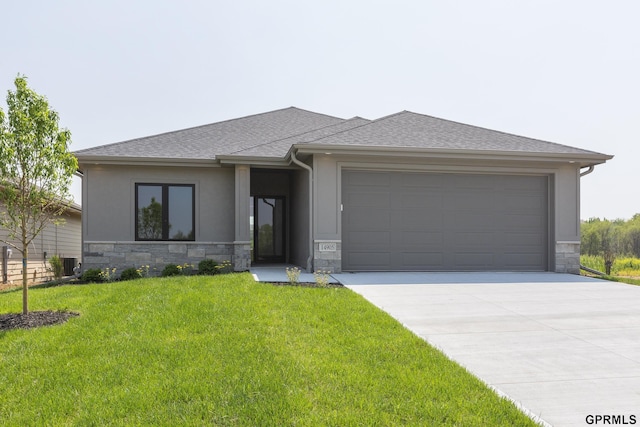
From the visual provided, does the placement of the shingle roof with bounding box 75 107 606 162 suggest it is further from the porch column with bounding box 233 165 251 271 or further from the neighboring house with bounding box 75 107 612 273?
the porch column with bounding box 233 165 251 271

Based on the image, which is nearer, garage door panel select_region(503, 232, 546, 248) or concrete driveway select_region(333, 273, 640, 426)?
concrete driveway select_region(333, 273, 640, 426)

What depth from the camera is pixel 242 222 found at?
37.8 ft

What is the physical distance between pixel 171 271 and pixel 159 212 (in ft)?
5.59

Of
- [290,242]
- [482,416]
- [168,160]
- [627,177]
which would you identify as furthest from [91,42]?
[627,177]

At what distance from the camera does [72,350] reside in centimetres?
441

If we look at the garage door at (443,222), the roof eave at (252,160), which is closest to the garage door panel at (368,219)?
the garage door at (443,222)

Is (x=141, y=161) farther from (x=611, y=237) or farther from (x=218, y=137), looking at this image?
(x=611, y=237)

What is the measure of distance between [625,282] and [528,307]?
4984mm

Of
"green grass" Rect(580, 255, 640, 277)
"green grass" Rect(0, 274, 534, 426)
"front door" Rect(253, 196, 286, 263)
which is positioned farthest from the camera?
"green grass" Rect(580, 255, 640, 277)

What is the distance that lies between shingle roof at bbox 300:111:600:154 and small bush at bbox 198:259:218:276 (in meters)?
4.19

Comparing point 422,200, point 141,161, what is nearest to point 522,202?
point 422,200

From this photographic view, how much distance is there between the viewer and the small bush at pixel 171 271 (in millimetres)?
11148

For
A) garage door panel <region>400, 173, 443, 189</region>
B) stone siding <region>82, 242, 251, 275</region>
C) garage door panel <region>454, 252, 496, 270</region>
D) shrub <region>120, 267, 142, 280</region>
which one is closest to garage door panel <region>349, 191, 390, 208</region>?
garage door panel <region>400, 173, 443, 189</region>

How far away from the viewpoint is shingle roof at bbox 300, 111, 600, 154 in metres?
A: 10.3
